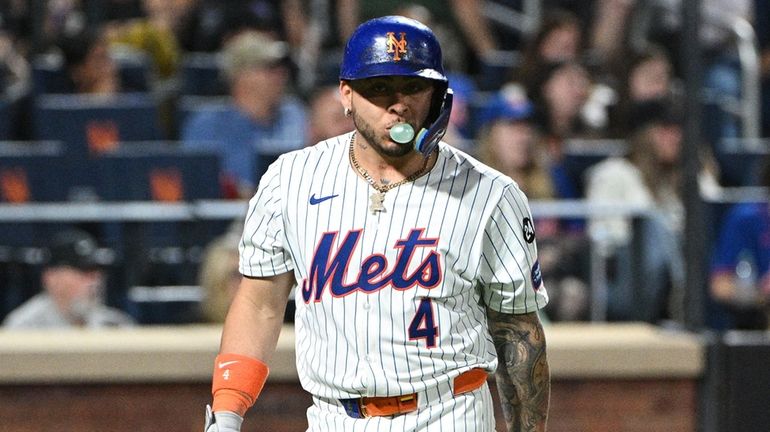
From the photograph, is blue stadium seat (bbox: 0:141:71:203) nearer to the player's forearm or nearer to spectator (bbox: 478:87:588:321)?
spectator (bbox: 478:87:588:321)

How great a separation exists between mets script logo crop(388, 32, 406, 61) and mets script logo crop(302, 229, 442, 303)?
37cm

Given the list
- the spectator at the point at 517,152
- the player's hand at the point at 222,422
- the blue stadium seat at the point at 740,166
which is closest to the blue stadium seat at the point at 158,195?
the spectator at the point at 517,152

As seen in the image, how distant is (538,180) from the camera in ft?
22.8

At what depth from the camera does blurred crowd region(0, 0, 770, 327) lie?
6133 mm

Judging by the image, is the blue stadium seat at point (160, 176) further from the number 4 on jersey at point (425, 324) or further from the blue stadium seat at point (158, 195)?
the number 4 on jersey at point (425, 324)

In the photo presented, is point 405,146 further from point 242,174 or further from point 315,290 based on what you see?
point 242,174

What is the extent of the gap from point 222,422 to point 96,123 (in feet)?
15.3

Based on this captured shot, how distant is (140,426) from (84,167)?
229 cm

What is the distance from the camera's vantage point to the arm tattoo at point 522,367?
10.2 ft

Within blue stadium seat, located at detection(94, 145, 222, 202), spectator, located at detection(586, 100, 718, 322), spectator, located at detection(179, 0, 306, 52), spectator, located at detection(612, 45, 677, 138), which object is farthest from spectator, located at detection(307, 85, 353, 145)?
spectator, located at detection(612, 45, 677, 138)

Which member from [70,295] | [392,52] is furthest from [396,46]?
[70,295]

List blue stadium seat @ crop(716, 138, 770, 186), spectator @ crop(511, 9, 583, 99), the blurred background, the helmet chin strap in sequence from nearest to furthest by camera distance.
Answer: the helmet chin strap → the blurred background → blue stadium seat @ crop(716, 138, 770, 186) → spectator @ crop(511, 9, 583, 99)

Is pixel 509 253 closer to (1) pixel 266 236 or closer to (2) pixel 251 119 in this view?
(1) pixel 266 236

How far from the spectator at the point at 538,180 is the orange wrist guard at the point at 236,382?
120 inches
